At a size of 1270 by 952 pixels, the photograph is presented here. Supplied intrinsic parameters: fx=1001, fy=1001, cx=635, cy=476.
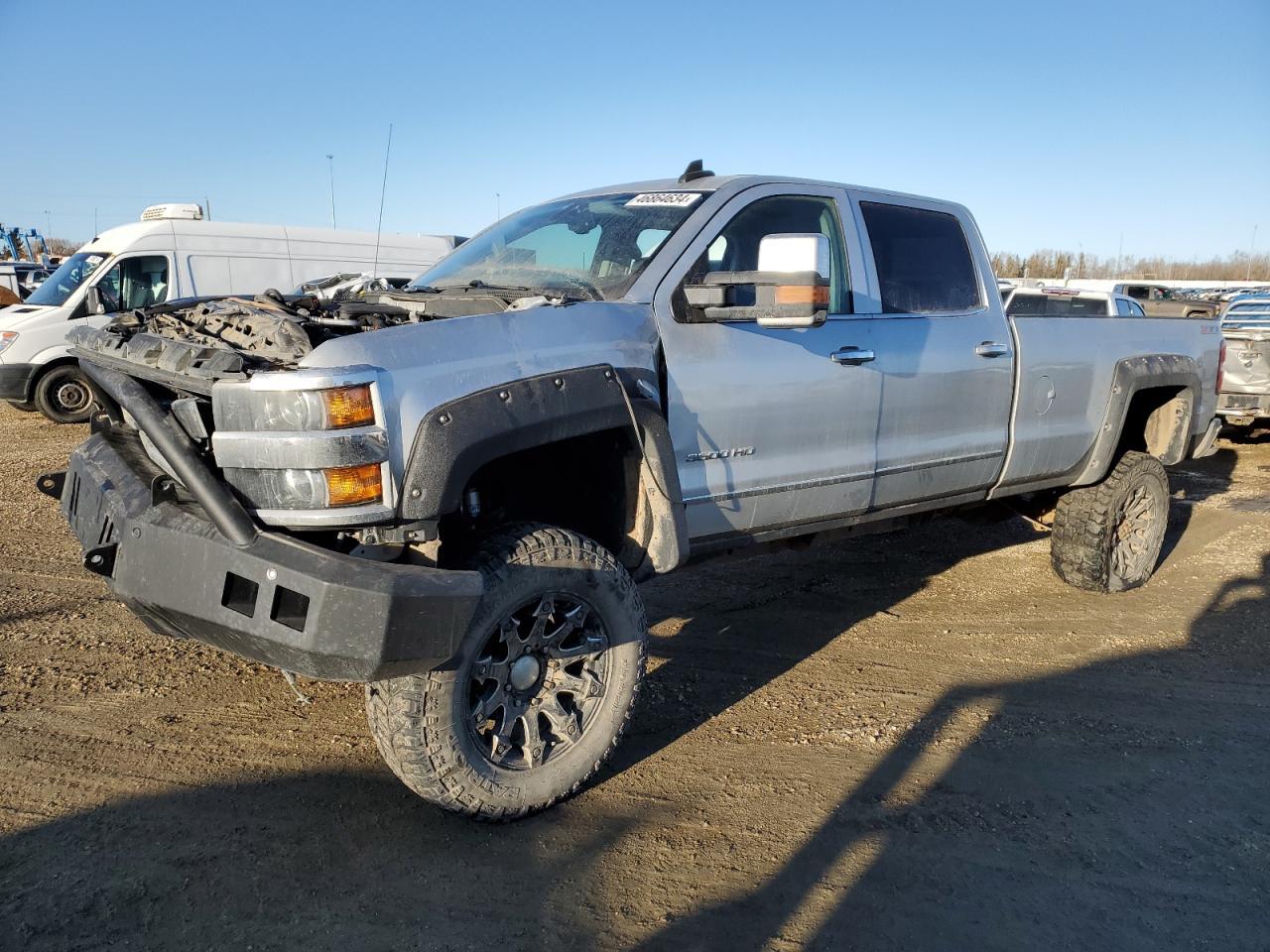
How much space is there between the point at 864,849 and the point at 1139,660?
256 cm

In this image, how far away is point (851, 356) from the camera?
419 cm

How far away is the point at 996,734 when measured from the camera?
4055mm

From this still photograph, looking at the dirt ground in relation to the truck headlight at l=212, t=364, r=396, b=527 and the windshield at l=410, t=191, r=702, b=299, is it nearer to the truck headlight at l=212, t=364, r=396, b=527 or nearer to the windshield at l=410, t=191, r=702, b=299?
the truck headlight at l=212, t=364, r=396, b=527

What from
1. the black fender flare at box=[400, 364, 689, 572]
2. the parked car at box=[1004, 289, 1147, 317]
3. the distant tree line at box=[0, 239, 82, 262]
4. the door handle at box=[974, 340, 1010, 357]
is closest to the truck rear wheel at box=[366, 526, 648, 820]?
the black fender flare at box=[400, 364, 689, 572]

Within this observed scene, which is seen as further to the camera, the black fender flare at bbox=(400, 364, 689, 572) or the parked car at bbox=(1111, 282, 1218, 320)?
the parked car at bbox=(1111, 282, 1218, 320)

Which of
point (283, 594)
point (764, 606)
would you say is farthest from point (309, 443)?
point (764, 606)

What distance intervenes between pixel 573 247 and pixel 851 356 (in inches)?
49.6

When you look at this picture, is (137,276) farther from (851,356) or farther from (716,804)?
(716,804)

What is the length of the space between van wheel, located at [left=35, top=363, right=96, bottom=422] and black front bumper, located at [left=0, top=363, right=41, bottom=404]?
0.14 metres

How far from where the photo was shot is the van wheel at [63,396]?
39.1ft

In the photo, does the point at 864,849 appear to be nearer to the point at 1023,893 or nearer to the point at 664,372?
the point at 1023,893

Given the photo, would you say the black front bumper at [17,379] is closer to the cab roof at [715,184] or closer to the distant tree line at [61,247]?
the cab roof at [715,184]

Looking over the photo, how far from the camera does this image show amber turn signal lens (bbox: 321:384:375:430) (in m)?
2.76

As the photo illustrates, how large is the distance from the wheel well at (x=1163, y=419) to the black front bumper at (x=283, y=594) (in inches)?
195
